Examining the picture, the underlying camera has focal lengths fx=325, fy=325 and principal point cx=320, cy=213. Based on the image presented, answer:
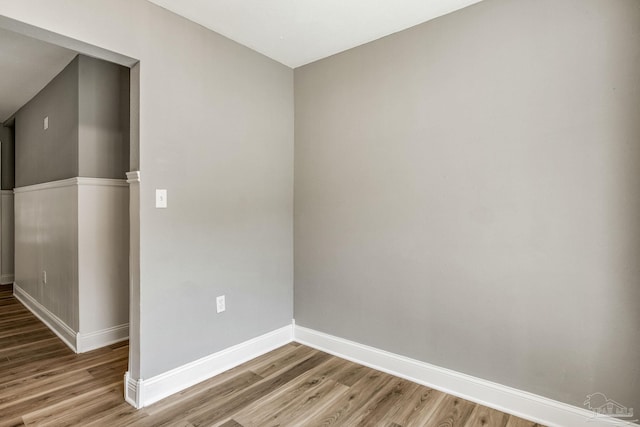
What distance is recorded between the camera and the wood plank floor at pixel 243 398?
176 cm

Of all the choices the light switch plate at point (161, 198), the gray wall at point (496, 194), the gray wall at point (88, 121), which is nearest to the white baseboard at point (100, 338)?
the gray wall at point (88, 121)

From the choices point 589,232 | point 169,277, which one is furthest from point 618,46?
point 169,277

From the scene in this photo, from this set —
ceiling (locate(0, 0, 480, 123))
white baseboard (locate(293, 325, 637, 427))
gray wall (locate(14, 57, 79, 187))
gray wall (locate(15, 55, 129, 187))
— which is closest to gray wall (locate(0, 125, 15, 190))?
gray wall (locate(14, 57, 79, 187))

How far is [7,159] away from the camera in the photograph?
461 centimetres

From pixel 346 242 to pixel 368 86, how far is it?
46.2 inches

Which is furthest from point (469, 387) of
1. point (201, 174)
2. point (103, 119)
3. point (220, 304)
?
point (103, 119)

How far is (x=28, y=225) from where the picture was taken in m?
3.65

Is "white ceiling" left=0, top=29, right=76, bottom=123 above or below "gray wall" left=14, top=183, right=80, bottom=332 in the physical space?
above

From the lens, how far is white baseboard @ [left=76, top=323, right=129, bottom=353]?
2.57 m

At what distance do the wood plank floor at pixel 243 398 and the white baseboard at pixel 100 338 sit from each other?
8 cm

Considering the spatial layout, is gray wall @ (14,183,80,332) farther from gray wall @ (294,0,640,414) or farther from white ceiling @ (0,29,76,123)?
gray wall @ (294,0,640,414)

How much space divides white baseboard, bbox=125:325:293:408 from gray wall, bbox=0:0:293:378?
0.05 m

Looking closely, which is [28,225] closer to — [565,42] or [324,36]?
[324,36]

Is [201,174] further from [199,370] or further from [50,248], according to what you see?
[50,248]
